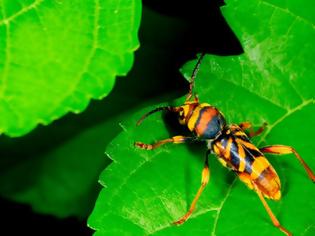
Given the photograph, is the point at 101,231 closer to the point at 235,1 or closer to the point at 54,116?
the point at 54,116

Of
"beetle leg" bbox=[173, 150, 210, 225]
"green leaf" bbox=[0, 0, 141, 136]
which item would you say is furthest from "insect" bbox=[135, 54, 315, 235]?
"green leaf" bbox=[0, 0, 141, 136]

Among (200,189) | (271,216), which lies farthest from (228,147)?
(271,216)

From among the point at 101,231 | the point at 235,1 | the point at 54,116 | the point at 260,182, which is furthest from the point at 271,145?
the point at 54,116

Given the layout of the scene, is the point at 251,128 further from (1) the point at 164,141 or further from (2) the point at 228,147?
(1) the point at 164,141

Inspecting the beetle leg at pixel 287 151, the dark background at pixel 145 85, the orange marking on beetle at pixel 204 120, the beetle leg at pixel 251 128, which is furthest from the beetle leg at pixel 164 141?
the dark background at pixel 145 85

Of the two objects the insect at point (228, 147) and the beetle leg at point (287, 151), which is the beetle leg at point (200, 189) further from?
the beetle leg at point (287, 151)

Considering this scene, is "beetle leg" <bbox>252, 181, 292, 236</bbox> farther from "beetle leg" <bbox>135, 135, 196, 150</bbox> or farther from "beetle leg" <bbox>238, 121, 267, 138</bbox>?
"beetle leg" <bbox>135, 135, 196, 150</bbox>
